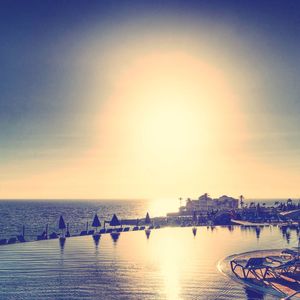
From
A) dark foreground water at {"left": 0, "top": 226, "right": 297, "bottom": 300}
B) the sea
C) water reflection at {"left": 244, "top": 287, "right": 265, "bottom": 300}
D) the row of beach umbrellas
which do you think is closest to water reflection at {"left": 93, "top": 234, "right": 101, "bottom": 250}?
the sea

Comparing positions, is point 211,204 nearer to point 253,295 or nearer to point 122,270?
point 122,270

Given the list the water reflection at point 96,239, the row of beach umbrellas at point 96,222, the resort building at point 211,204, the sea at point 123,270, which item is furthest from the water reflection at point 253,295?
the resort building at point 211,204

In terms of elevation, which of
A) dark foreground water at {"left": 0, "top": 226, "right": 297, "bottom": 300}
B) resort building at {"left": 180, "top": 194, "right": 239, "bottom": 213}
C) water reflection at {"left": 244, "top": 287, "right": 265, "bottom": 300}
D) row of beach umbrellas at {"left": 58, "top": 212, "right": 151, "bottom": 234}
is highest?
resort building at {"left": 180, "top": 194, "right": 239, "bottom": 213}

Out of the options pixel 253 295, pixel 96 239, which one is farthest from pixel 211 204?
pixel 253 295

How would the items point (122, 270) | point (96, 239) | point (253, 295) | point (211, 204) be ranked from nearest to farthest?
point (253, 295) < point (122, 270) < point (96, 239) < point (211, 204)

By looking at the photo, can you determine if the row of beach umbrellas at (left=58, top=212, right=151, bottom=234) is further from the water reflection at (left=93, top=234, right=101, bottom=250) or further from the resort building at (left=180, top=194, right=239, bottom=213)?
the resort building at (left=180, top=194, right=239, bottom=213)

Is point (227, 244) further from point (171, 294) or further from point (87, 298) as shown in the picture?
point (87, 298)

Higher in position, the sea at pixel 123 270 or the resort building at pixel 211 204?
the resort building at pixel 211 204

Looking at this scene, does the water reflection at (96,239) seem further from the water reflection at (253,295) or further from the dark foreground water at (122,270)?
the water reflection at (253,295)
